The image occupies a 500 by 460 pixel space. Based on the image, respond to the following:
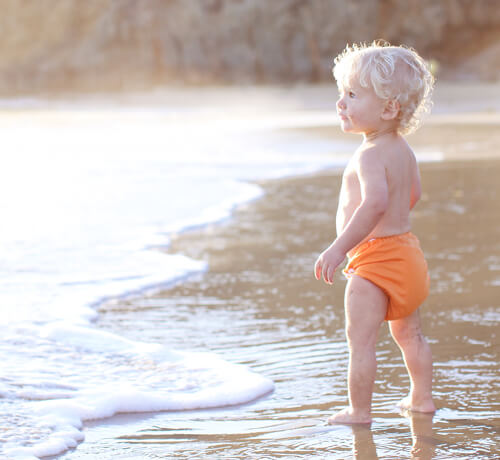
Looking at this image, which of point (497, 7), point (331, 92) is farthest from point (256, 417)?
point (497, 7)

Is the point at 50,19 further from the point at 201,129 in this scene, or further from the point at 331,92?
the point at 201,129

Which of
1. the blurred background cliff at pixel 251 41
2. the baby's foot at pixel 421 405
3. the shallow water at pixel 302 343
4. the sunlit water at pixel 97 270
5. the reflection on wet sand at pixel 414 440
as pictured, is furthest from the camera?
the blurred background cliff at pixel 251 41

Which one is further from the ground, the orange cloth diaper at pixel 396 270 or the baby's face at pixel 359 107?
the baby's face at pixel 359 107

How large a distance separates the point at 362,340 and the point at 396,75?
781 mm

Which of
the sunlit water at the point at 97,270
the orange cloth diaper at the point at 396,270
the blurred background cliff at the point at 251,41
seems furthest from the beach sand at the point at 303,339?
the blurred background cliff at the point at 251,41

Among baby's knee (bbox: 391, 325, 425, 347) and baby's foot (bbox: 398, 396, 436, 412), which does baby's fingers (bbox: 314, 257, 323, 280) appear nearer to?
baby's knee (bbox: 391, 325, 425, 347)

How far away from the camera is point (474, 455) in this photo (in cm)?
226

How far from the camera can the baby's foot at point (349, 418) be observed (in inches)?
101

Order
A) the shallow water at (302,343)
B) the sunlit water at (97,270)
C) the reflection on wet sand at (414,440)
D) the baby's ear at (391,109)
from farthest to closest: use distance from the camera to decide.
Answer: the sunlit water at (97,270), the baby's ear at (391,109), the shallow water at (302,343), the reflection on wet sand at (414,440)

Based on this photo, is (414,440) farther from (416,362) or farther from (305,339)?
(305,339)

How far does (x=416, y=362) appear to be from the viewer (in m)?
2.68

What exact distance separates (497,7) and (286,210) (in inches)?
1669

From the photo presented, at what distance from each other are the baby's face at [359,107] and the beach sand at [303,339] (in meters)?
0.89

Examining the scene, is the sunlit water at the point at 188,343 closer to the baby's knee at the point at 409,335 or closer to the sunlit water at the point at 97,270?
the sunlit water at the point at 97,270
